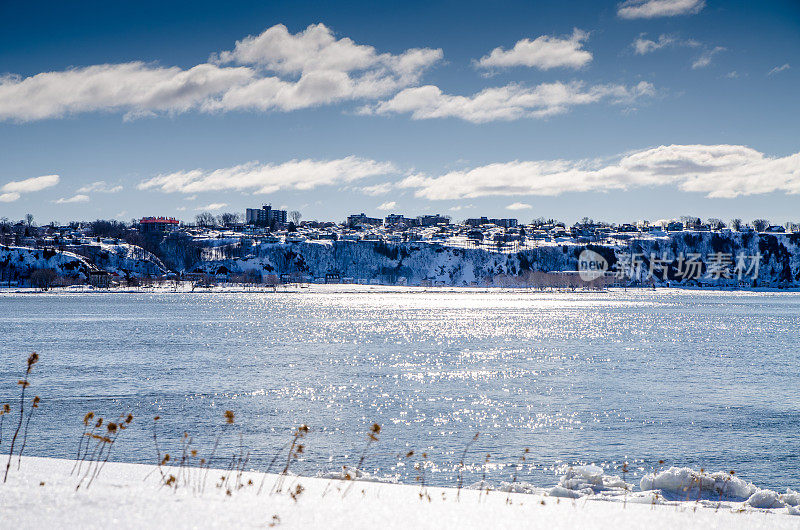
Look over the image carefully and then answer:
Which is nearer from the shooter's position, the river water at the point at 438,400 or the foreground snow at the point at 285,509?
the foreground snow at the point at 285,509

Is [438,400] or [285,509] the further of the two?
[438,400]

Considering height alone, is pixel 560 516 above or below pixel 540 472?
above

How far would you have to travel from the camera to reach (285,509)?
866 cm

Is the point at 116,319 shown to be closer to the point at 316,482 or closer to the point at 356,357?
the point at 356,357

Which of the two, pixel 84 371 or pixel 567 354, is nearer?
pixel 84 371

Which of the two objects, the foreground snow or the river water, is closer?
the foreground snow

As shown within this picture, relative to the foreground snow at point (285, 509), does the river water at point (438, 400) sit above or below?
below

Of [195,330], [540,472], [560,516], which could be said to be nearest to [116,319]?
[195,330]

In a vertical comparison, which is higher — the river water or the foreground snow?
the foreground snow

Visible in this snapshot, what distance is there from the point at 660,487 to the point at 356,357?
3982 centimetres

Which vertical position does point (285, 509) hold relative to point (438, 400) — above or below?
above

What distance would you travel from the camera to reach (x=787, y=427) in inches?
1086

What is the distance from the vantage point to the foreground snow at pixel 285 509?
783 centimetres

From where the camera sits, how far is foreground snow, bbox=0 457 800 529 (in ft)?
25.7
